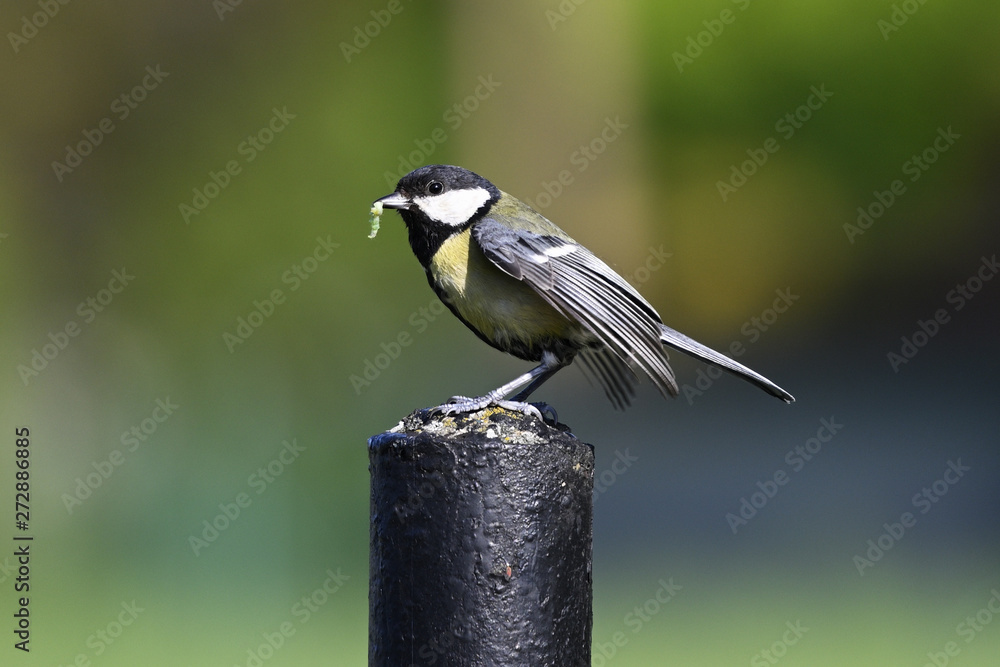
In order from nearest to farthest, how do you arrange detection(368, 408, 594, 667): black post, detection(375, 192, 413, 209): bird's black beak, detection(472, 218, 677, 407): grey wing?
detection(368, 408, 594, 667): black post → detection(472, 218, 677, 407): grey wing → detection(375, 192, 413, 209): bird's black beak

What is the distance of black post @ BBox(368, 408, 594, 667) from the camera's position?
1.23 m

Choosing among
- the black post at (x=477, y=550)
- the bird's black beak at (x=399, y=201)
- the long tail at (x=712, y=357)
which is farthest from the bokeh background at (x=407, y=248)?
the black post at (x=477, y=550)

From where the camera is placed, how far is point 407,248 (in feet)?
22.2

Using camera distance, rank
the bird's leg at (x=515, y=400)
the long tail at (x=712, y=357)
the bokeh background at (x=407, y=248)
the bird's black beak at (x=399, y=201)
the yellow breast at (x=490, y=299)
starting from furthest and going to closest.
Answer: the bokeh background at (x=407, y=248), the bird's black beak at (x=399, y=201), the yellow breast at (x=490, y=299), the long tail at (x=712, y=357), the bird's leg at (x=515, y=400)

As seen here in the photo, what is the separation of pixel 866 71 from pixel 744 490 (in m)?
3.00

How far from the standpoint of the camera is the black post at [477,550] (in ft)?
4.03

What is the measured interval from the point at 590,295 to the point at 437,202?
19.7 inches

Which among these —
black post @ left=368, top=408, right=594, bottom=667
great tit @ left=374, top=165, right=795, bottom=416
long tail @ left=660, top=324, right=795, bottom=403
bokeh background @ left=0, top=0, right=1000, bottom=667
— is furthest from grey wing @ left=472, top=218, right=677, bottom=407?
bokeh background @ left=0, top=0, right=1000, bottom=667

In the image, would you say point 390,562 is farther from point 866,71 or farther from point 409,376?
point 866,71

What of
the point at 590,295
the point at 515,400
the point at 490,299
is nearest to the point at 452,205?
the point at 490,299

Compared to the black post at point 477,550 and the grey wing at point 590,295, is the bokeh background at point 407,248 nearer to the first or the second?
the grey wing at point 590,295

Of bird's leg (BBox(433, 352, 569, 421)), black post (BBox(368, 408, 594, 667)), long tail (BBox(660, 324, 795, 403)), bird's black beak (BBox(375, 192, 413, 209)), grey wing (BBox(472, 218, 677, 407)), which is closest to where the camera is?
black post (BBox(368, 408, 594, 667))

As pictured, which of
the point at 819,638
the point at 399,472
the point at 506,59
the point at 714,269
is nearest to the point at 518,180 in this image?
the point at 506,59

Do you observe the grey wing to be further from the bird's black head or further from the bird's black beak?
the bird's black beak
